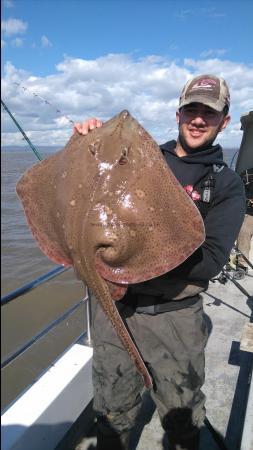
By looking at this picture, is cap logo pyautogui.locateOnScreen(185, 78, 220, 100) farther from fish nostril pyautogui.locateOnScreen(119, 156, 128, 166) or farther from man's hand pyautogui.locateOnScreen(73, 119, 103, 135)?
fish nostril pyautogui.locateOnScreen(119, 156, 128, 166)

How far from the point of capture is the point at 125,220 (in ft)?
6.33

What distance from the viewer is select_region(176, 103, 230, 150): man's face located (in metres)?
2.54

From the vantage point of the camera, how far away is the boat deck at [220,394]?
324 cm

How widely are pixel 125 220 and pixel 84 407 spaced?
221 cm

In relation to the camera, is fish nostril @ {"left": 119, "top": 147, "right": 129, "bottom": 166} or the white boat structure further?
the white boat structure

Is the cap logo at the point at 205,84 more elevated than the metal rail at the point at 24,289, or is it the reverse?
the cap logo at the point at 205,84

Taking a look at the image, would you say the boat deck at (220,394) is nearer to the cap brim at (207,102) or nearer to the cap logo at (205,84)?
the cap brim at (207,102)

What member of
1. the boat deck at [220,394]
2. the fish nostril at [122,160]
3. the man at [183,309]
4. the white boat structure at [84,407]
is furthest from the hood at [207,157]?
the boat deck at [220,394]

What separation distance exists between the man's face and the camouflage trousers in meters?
1.10

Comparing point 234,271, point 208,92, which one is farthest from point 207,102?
point 234,271

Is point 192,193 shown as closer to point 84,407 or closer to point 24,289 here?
point 24,289

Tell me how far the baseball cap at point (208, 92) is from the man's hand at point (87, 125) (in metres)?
0.65

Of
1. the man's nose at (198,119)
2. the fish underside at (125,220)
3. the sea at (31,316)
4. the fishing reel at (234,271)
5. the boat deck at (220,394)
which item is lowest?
the sea at (31,316)

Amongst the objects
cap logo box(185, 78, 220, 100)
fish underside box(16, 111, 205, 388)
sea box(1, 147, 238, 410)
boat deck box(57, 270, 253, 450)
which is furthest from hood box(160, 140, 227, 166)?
sea box(1, 147, 238, 410)
